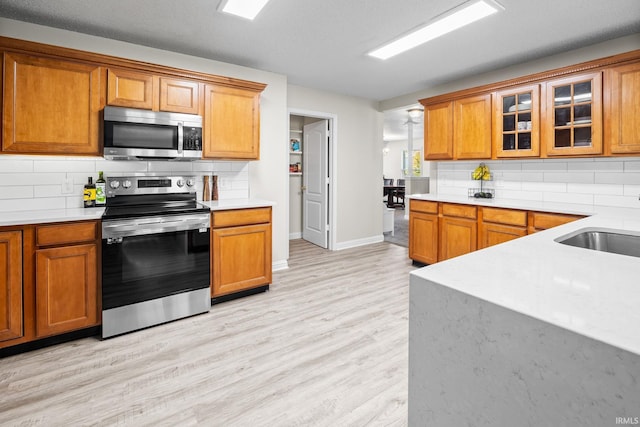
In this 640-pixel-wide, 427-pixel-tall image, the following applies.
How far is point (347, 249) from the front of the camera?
17.7ft

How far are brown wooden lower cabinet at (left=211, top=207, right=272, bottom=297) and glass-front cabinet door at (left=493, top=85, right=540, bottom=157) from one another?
8.89ft

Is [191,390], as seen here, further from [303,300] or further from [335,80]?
[335,80]

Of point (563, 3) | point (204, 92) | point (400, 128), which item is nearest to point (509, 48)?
point (563, 3)

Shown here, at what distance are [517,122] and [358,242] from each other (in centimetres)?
292

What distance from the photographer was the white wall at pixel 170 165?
2.74 metres

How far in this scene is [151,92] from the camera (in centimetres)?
297

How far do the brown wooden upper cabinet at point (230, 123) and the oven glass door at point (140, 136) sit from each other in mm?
356

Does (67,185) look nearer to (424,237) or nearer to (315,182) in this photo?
(315,182)

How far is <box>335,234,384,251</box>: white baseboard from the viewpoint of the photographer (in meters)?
5.41

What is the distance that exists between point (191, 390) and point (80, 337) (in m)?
1.25

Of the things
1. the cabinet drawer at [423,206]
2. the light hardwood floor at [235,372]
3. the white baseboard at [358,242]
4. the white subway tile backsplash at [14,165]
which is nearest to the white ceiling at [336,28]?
the white subway tile backsplash at [14,165]

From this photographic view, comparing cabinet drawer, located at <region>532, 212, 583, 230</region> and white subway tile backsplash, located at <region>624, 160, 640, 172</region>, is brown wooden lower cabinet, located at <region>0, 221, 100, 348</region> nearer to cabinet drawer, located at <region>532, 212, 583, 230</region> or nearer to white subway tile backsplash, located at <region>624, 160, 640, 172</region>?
cabinet drawer, located at <region>532, 212, 583, 230</region>

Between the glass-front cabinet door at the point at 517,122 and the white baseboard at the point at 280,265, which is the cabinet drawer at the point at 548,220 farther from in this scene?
the white baseboard at the point at 280,265

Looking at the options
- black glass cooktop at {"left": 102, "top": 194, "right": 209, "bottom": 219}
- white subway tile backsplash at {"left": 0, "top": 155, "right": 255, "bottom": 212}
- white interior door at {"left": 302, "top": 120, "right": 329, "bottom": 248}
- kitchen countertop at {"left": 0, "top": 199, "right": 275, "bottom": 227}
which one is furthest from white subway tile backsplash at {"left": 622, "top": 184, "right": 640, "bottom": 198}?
kitchen countertop at {"left": 0, "top": 199, "right": 275, "bottom": 227}
